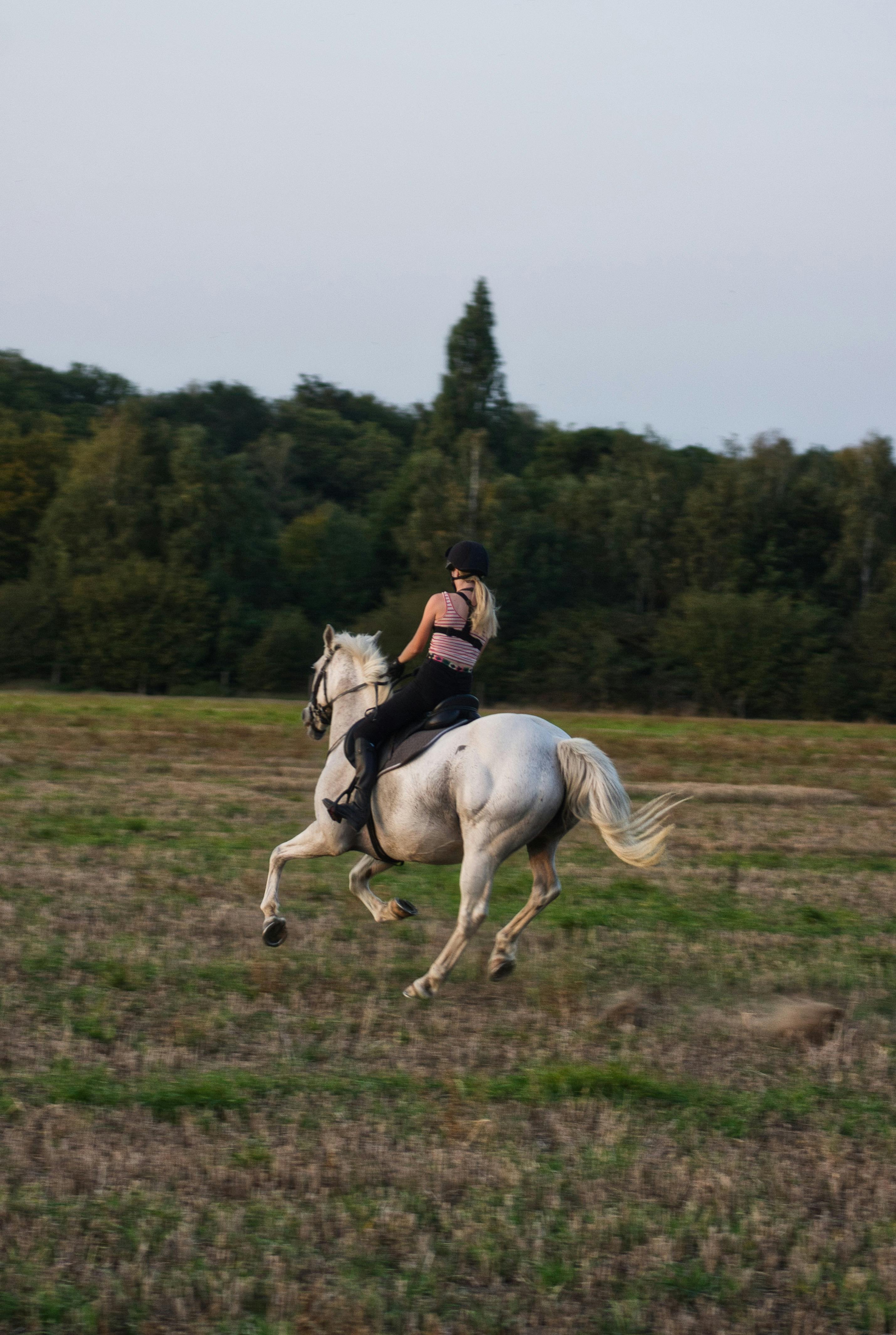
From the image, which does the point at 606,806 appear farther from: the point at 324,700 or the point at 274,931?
the point at 324,700

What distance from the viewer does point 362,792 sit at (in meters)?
8.05

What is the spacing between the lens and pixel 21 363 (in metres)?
89.6

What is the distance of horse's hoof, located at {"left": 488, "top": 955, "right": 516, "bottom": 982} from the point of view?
760cm

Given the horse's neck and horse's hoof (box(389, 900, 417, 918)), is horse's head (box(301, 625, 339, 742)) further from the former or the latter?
horse's hoof (box(389, 900, 417, 918))

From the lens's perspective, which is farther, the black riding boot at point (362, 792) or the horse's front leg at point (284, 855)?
the horse's front leg at point (284, 855)

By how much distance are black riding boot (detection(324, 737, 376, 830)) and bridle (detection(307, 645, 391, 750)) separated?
800 millimetres

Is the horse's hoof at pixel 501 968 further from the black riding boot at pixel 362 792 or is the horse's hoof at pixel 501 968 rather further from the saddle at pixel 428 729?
the saddle at pixel 428 729

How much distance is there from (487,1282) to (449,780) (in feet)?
12.7

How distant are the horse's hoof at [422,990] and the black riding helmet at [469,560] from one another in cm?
258

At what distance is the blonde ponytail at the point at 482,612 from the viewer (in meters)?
7.90

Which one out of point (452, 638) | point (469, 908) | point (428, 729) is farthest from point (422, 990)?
point (452, 638)

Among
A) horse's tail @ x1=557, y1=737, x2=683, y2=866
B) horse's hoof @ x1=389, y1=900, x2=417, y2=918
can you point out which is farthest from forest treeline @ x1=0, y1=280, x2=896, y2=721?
horse's tail @ x1=557, y1=737, x2=683, y2=866

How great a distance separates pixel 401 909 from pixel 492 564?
5358 centimetres

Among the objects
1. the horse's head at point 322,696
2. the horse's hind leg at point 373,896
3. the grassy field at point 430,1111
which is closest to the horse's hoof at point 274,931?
the grassy field at point 430,1111
